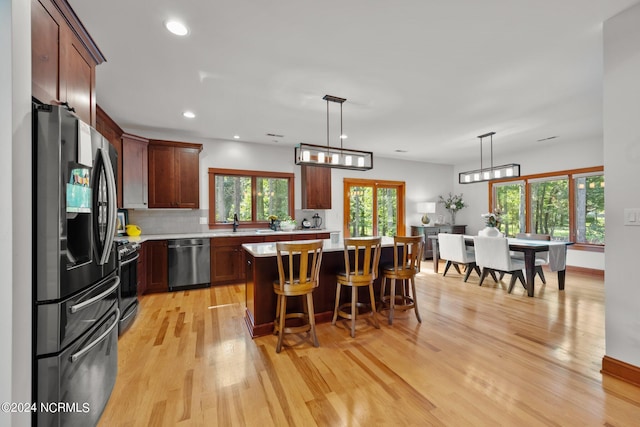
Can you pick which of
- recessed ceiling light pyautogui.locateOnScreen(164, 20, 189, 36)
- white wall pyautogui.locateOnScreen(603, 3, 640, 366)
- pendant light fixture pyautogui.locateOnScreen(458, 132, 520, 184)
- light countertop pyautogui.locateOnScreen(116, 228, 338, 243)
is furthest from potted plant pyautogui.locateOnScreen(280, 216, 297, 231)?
white wall pyautogui.locateOnScreen(603, 3, 640, 366)

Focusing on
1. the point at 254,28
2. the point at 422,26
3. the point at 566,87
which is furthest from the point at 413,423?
the point at 566,87

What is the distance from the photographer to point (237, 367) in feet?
7.07

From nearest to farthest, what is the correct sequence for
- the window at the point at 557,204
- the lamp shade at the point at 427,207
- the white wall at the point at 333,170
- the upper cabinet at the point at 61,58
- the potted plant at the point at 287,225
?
the upper cabinet at the point at 61,58 < the white wall at the point at 333,170 < the window at the point at 557,204 < the potted plant at the point at 287,225 < the lamp shade at the point at 427,207

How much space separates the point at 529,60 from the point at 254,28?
2517 mm

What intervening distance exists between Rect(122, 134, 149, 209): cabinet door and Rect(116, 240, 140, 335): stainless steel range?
1188 mm

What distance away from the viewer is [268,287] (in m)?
2.77

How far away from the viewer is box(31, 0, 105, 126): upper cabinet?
141 centimetres

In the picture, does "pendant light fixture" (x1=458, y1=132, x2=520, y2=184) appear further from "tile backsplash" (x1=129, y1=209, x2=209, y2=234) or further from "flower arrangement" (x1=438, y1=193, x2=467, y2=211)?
"tile backsplash" (x1=129, y1=209, x2=209, y2=234)

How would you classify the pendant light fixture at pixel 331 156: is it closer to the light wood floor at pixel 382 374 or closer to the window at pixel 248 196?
the light wood floor at pixel 382 374

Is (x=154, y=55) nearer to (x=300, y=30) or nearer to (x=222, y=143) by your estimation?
(x=300, y=30)

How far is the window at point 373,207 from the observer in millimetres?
6603

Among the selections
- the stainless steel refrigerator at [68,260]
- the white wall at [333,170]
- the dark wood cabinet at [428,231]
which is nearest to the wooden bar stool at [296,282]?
the stainless steel refrigerator at [68,260]

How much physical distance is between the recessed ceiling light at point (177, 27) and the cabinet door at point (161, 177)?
2.77 meters

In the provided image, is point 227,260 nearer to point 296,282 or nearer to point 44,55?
point 296,282
